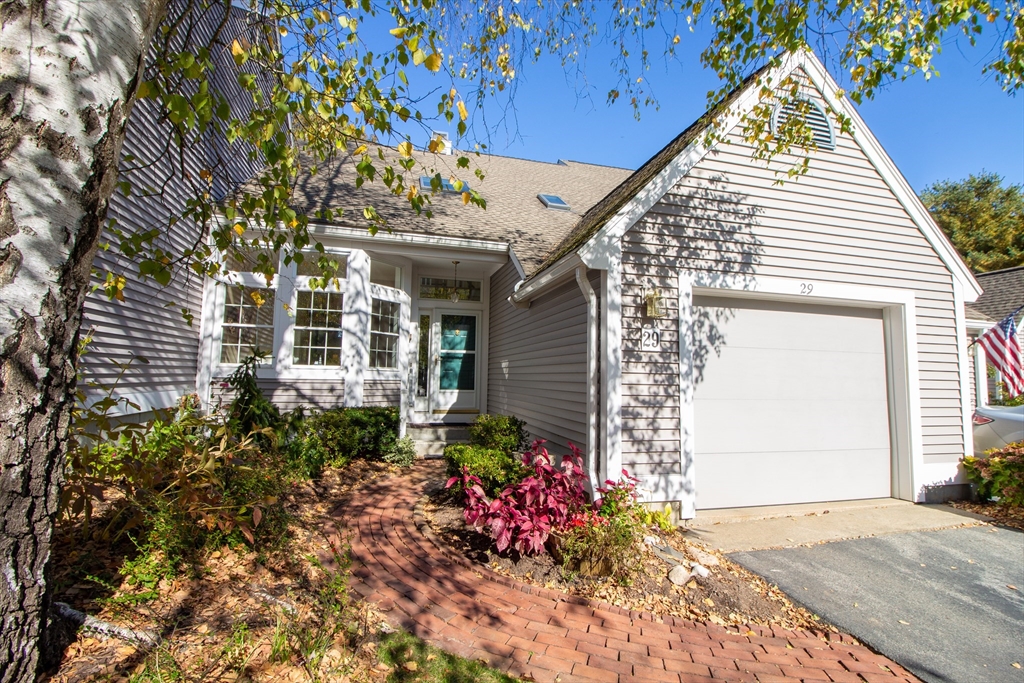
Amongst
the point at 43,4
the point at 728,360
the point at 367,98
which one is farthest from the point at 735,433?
the point at 43,4

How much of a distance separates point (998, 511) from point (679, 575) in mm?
4877

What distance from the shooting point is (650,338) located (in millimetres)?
5555

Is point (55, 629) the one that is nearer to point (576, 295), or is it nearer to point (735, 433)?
point (576, 295)

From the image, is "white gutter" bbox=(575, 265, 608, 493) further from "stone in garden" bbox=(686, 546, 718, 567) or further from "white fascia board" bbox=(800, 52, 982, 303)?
"white fascia board" bbox=(800, 52, 982, 303)

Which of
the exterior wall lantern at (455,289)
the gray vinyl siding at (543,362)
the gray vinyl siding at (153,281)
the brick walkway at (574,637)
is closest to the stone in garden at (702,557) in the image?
the brick walkway at (574,637)

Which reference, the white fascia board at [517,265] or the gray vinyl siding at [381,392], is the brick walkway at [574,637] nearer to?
the gray vinyl siding at [381,392]

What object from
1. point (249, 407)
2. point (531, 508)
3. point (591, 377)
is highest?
point (591, 377)

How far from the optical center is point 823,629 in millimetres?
3453

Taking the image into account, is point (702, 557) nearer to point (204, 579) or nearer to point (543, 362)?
point (543, 362)

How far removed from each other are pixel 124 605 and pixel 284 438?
11.3 feet

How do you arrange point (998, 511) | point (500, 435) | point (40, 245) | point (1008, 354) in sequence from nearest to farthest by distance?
point (40, 245) < point (998, 511) < point (500, 435) < point (1008, 354)

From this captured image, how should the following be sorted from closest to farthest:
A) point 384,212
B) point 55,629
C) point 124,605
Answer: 1. point 55,629
2. point 124,605
3. point 384,212

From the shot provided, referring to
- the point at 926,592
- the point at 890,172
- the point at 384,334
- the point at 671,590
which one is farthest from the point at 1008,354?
the point at 384,334

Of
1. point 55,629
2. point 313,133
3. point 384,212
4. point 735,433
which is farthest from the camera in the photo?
point 384,212
